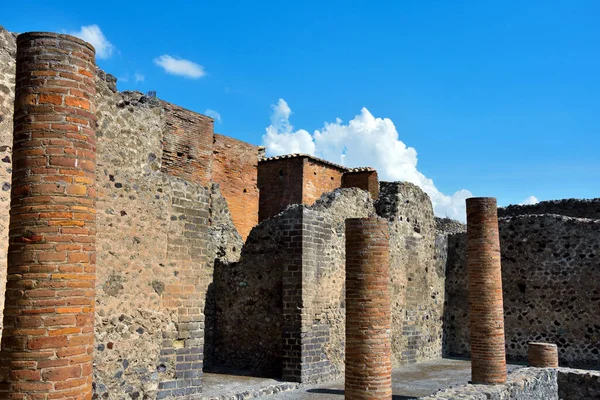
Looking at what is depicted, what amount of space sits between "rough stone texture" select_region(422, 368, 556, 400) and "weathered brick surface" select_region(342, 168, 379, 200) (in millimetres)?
8461

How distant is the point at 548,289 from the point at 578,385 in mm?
3266

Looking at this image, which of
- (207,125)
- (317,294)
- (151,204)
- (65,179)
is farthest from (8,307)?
(207,125)

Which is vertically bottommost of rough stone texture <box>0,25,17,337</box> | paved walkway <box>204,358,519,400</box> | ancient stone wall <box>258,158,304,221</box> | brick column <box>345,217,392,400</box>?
paved walkway <box>204,358,519,400</box>

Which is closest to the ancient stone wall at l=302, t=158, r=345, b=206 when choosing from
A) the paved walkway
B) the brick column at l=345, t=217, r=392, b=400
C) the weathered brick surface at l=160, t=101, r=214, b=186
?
the weathered brick surface at l=160, t=101, r=214, b=186

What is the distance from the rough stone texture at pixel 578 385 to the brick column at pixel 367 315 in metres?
5.83

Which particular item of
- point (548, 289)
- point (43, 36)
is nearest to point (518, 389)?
point (548, 289)

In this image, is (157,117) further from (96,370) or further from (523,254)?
(523,254)

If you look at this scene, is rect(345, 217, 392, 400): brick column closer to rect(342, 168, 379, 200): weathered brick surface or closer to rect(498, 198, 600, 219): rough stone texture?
rect(342, 168, 379, 200): weathered brick surface

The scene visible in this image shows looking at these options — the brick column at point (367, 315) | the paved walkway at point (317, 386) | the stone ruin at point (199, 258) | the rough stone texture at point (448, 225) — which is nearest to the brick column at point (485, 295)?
the stone ruin at point (199, 258)

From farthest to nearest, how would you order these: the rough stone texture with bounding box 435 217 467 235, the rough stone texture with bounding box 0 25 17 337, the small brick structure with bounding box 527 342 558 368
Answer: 1. the rough stone texture with bounding box 435 217 467 235
2. the small brick structure with bounding box 527 342 558 368
3. the rough stone texture with bounding box 0 25 17 337

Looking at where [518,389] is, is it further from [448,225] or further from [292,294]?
[448,225]

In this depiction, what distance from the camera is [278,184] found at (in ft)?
61.0

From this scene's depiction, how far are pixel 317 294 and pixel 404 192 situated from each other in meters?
4.02

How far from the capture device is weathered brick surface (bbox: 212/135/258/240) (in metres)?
17.0
